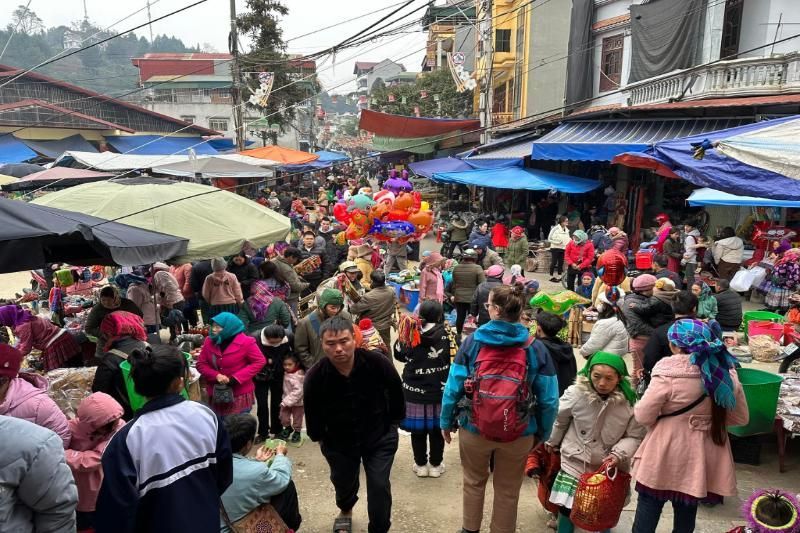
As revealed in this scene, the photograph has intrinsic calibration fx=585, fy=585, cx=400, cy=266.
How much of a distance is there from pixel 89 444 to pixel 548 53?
79.4 ft

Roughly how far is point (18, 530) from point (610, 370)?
3044 mm

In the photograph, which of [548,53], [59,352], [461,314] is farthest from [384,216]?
[548,53]

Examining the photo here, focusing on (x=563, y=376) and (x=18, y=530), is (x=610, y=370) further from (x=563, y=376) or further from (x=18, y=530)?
(x=18, y=530)

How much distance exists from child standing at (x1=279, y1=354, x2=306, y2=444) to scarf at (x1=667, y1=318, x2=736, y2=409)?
3.33m

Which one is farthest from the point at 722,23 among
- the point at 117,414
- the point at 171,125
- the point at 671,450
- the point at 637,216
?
the point at 171,125

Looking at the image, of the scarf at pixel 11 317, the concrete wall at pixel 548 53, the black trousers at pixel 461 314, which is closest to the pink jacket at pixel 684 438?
the black trousers at pixel 461 314

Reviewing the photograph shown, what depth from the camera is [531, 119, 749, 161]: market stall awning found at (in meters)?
12.5

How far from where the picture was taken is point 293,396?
5418 mm

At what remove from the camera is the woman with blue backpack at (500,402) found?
3373mm

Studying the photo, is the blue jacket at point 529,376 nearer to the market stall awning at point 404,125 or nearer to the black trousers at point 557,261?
the black trousers at point 557,261

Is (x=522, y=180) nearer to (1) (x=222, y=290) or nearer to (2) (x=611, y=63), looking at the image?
(2) (x=611, y=63)

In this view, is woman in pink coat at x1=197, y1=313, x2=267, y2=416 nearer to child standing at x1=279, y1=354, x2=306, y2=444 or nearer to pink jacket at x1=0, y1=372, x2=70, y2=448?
child standing at x1=279, y1=354, x2=306, y2=444

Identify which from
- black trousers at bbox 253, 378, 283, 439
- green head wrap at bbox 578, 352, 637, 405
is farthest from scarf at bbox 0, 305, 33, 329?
green head wrap at bbox 578, 352, 637, 405

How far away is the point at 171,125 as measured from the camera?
3594 centimetres
